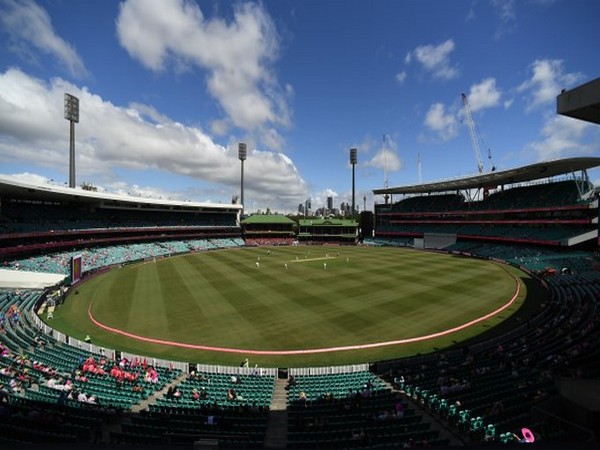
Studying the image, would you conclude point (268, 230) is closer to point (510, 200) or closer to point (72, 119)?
point (72, 119)

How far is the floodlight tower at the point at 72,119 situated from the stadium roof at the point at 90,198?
421 inches

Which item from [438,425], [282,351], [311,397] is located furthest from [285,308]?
[438,425]

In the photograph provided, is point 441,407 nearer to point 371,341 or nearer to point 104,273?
point 371,341

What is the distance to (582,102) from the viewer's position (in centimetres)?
957

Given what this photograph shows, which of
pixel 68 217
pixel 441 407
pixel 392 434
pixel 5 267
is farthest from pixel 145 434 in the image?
Result: pixel 68 217

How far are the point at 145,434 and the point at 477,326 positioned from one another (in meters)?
25.7

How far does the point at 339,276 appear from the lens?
47875 mm

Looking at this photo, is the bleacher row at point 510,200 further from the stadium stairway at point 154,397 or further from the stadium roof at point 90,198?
the stadium stairway at point 154,397

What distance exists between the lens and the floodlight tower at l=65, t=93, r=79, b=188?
2977 inches

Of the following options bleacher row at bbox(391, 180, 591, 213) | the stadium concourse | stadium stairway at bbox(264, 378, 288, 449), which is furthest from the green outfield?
bleacher row at bbox(391, 180, 591, 213)

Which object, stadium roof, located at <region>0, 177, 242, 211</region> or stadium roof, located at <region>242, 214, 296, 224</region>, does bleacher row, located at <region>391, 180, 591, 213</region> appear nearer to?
stadium roof, located at <region>242, 214, 296, 224</region>

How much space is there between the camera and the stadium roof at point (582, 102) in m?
9.23

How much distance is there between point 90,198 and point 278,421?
6831 centimetres

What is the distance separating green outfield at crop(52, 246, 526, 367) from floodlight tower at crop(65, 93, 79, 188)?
39640 millimetres
